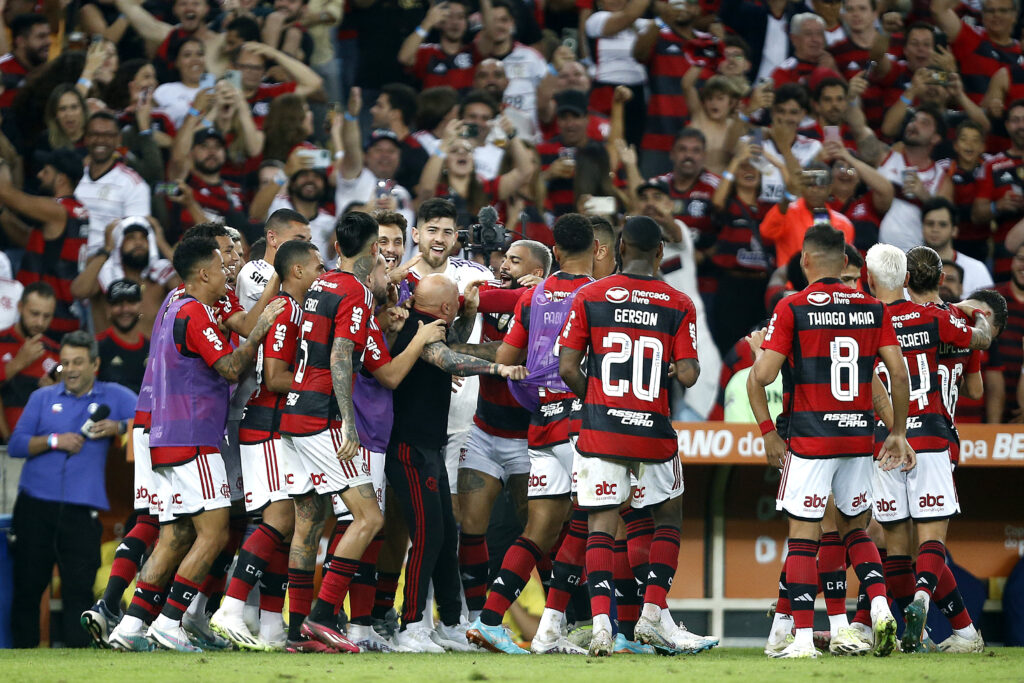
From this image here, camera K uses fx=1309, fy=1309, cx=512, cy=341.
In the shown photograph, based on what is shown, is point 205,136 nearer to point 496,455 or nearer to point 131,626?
point 496,455

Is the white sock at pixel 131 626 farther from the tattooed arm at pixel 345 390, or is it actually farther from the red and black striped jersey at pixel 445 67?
the red and black striped jersey at pixel 445 67

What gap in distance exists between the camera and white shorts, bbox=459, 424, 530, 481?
7812mm

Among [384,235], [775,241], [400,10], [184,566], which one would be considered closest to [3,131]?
[400,10]

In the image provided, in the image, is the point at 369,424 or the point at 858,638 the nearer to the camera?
the point at 858,638

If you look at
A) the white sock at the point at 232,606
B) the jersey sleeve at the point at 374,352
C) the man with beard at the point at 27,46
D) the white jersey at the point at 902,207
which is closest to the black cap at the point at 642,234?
the jersey sleeve at the point at 374,352

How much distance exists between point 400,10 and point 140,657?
8.62 m

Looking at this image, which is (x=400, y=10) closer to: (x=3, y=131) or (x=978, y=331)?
(x=3, y=131)

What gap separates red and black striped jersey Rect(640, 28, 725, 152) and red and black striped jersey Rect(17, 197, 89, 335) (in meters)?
5.29

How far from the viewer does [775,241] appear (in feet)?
37.2

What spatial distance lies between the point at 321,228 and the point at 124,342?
2.15 meters

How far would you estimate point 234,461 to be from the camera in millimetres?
7852

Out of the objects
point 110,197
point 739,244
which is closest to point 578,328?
point 739,244

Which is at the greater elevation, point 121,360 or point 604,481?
point 604,481

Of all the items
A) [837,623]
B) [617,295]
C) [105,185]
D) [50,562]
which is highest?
[617,295]
